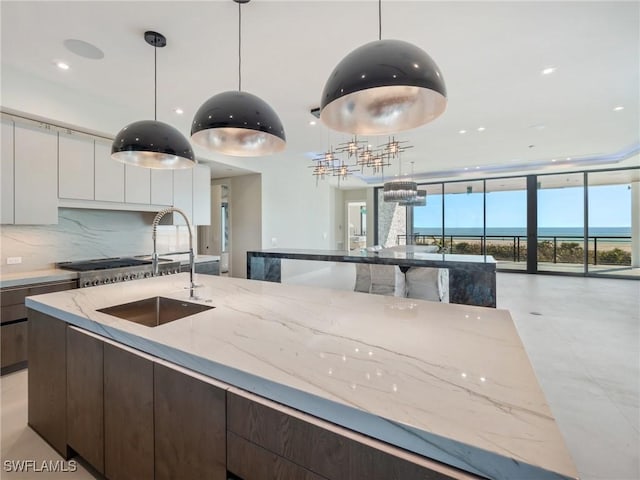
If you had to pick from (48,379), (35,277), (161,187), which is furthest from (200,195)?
(48,379)

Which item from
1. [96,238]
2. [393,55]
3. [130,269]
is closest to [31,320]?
[130,269]

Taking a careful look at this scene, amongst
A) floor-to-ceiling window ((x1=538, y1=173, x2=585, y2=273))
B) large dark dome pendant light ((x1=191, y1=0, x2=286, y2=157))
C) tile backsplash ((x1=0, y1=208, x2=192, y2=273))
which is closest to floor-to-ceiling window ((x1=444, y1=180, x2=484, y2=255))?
floor-to-ceiling window ((x1=538, y1=173, x2=585, y2=273))

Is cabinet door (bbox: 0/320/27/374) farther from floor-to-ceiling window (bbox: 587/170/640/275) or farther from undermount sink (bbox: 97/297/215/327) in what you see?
floor-to-ceiling window (bbox: 587/170/640/275)

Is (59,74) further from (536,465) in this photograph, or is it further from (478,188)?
(478,188)

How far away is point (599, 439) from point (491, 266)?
1.30 metres

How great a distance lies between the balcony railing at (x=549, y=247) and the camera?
25.6 feet

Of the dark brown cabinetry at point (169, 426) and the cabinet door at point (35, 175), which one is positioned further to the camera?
the cabinet door at point (35, 175)

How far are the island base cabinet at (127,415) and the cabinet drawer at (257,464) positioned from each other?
470 mm

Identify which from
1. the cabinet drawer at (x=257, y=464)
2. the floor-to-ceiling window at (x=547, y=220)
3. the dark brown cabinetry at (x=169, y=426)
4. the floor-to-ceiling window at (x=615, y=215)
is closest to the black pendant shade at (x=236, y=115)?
the dark brown cabinetry at (x=169, y=426)

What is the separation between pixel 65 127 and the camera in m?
3.29

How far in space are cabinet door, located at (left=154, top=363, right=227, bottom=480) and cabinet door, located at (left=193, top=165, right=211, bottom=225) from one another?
12.4ft

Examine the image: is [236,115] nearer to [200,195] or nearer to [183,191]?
[183,191]

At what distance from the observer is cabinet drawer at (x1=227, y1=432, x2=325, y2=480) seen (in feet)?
2.85

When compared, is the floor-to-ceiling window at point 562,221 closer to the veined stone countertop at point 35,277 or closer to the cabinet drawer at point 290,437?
the veined stone countertop at point 35,277
